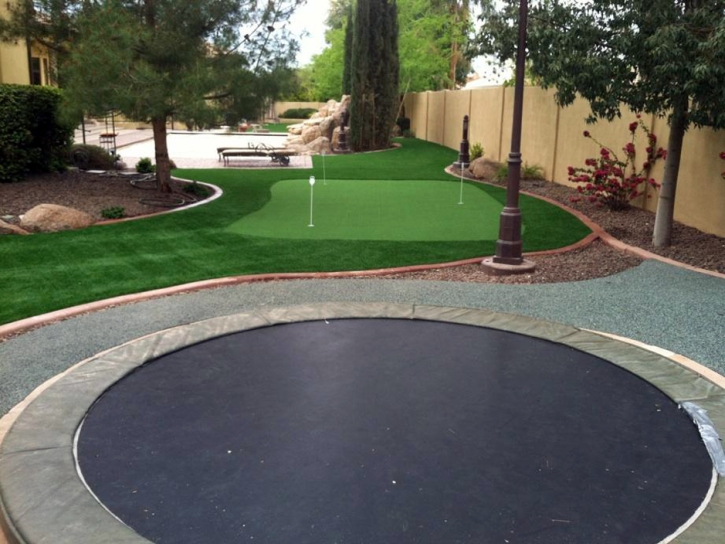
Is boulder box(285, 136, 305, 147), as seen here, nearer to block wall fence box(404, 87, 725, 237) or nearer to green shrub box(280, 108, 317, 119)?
block wall fence box(404, 87, 725, 237)

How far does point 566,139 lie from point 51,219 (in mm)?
8850

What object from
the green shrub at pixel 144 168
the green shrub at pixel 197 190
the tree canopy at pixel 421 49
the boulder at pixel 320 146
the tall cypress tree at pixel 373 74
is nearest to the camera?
the green shrub at pixel 197 190

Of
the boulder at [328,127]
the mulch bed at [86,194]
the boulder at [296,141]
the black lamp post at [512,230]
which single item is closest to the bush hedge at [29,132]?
the mulch bed at [86,194]

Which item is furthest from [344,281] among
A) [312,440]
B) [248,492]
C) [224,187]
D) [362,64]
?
[362,64]

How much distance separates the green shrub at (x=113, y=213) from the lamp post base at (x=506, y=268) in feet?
16.3

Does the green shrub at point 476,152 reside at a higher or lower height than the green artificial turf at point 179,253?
higher

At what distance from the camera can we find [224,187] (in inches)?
475

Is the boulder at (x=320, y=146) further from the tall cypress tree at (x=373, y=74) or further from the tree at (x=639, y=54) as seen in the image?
the tree at (x=639, y=54)

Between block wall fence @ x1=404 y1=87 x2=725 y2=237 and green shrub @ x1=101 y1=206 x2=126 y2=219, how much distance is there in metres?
7.39

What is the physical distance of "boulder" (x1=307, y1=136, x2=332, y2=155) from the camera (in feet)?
70.4

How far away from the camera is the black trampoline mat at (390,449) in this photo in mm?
2391

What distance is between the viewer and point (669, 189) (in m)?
7.43

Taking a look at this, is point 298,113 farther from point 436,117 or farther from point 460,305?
point 460,305

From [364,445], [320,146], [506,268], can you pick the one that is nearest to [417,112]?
[320,146]
